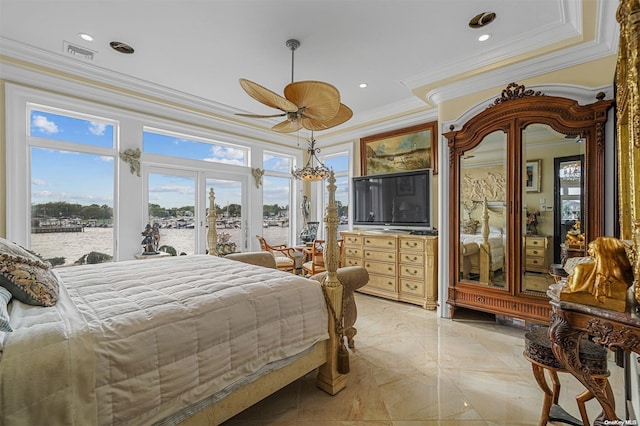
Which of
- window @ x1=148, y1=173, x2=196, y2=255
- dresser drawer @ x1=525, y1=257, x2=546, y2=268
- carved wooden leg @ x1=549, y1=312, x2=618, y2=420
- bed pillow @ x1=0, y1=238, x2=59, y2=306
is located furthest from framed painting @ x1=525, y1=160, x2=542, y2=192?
window @ x1=148, y1=173, x2=196, y2=255

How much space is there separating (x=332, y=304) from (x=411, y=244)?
2.25m

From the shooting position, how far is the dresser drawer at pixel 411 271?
383 cm

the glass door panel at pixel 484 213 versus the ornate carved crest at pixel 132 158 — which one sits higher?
the ornate carved crest at pixel 132 158

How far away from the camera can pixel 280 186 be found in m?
5.87

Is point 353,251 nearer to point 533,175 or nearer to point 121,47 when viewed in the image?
point 533,175

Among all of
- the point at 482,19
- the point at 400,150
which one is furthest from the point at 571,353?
the point at 400,150

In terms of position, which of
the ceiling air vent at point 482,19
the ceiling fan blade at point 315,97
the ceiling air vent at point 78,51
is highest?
the ceiling air vent at point 78,51

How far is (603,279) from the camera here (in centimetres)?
122

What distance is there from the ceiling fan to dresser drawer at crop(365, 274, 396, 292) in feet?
7.92

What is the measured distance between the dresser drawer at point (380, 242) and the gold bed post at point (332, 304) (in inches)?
87.2

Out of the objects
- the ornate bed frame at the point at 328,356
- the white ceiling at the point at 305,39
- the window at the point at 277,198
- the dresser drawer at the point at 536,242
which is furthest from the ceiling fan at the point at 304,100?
the window at the point at 277,198

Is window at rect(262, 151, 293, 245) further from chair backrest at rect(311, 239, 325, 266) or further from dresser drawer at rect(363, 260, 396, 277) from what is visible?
dresser drawer at rect(363, 260, 396, 277)

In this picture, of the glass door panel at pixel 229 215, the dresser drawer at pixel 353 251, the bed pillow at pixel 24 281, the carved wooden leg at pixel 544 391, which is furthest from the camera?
the glass door panel at pixel 229 215

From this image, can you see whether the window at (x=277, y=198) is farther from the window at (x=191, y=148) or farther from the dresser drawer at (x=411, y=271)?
the dresser drawer at (x=411, y=271)
